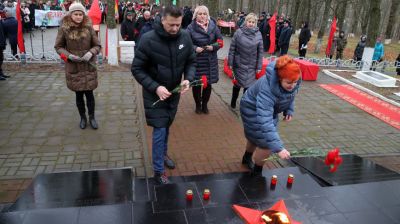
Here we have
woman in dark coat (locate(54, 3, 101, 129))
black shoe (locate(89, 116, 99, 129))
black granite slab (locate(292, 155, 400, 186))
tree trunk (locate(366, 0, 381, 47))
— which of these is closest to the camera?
black granite slab (locate(292, 155, 400, 186))

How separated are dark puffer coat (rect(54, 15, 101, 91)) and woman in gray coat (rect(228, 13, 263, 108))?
7.93 feet

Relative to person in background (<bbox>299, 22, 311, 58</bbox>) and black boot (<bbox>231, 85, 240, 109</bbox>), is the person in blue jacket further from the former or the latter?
person in background (<bbox>299, 22, 311, 58</bbox>)

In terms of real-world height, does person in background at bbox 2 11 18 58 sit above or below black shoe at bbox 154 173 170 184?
above

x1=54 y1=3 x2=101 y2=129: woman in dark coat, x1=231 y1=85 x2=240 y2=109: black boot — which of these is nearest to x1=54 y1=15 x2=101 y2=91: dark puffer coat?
x1=54 y1=3 x2=101 y2=129: woman in dark coat

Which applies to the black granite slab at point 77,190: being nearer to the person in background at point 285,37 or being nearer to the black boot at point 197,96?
the black boot at point 197,96

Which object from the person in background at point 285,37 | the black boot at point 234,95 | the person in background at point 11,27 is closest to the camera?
the black boot at point 234,95

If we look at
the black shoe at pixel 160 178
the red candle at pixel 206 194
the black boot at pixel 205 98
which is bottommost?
the black shoe at pixel 160 178

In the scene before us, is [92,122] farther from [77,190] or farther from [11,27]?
[11,27]

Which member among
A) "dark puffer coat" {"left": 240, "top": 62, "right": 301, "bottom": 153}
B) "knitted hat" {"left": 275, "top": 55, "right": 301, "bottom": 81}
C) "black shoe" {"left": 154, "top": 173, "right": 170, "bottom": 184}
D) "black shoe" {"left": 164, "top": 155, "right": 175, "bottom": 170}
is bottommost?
"black shoe" {"left": 164, "top": 155, "right": 175, "bottom": 170}

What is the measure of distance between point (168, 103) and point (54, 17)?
917 cm

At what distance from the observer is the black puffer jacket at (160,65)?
11.5 feet

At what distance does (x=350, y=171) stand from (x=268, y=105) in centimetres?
197

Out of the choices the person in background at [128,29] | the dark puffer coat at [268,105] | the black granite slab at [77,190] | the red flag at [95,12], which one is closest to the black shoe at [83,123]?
the black granite slab at [77,190]

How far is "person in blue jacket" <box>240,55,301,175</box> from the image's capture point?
3236 mm
